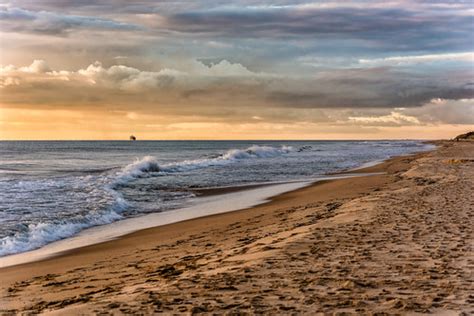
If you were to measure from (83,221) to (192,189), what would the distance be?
11.2 metres

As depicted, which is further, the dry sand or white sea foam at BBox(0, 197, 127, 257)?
white sea foam at BBox(0, 197, 127, 257)

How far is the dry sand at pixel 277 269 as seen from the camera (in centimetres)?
668

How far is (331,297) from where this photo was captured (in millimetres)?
6758

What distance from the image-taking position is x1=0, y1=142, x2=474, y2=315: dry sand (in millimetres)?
6676

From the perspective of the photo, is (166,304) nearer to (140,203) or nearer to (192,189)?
(140,203)

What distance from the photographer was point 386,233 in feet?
35.7

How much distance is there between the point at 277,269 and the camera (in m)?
8.23

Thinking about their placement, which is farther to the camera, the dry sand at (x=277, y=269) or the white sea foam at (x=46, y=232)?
the white sea foam at (x=46, y=232)

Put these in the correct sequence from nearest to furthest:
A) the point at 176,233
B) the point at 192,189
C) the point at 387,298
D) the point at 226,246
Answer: the point at 387,298 → the point at 226,246 → the point at 176,233 → the point at 192,189

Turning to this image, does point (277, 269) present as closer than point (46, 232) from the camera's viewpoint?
Yes

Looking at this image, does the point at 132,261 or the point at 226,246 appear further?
the point at 226,246

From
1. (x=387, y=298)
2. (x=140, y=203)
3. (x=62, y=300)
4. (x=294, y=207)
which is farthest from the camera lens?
(x=140, y=203)

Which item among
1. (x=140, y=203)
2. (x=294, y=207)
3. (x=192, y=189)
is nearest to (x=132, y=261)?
(x=294, y=207)

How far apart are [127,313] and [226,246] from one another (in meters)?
5.09
